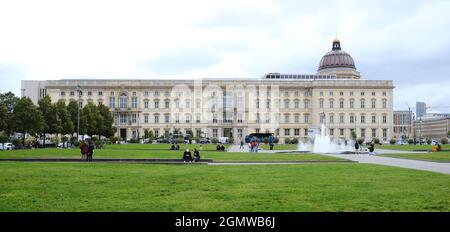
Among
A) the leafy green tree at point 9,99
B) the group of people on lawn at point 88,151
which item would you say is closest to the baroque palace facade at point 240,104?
the leafy green tree at point 9,99

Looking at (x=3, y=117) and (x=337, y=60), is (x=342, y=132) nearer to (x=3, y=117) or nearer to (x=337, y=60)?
(x=337, y=60)

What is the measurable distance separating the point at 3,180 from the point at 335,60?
121 meters

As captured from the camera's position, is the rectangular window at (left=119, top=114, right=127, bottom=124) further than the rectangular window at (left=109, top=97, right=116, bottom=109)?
Yes

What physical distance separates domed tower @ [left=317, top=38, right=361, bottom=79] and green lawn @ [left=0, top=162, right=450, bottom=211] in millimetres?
111777

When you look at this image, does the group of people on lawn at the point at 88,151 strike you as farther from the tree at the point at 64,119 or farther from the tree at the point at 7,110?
the tree at the point at 64,119

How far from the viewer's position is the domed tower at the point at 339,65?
422ft

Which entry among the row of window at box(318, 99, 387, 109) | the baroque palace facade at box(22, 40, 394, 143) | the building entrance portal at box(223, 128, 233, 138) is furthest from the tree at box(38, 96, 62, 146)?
the row of window at box(318, 99, 387, 109)

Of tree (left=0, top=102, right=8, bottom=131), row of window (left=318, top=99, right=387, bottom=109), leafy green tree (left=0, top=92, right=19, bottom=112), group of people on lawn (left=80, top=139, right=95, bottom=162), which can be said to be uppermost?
row of window (left=318, top=99, right=387, bottom=109)

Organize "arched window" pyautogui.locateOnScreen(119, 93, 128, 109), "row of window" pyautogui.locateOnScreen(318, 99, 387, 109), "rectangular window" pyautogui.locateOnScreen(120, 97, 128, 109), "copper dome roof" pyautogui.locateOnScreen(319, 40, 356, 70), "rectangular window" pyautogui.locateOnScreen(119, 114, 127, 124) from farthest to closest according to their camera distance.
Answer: "copper dome roof" pyautogui.locateOnScreen(319, 40, 356, 70) → "row of window" pyautogui.locateOnScreen(318, 99, 387, 109) → "rectangular window" pyautogui.locateOnScreen(119, 114, 127, 124) → "rectangular window" pyautogui.locateOnScreen(120, 97, 128, 109) → "arched window" pyautogui.locateOnScreen(119, 93, 128, 109)

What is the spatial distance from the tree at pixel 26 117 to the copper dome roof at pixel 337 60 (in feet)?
298

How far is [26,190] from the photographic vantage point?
15.1m

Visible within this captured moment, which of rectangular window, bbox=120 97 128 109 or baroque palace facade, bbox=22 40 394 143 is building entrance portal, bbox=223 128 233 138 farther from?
rectangular window, bbox=120 97 128 109

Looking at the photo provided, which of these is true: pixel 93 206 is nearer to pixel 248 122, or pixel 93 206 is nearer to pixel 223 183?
pixel 223 183

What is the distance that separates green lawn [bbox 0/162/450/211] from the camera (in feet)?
39.5
